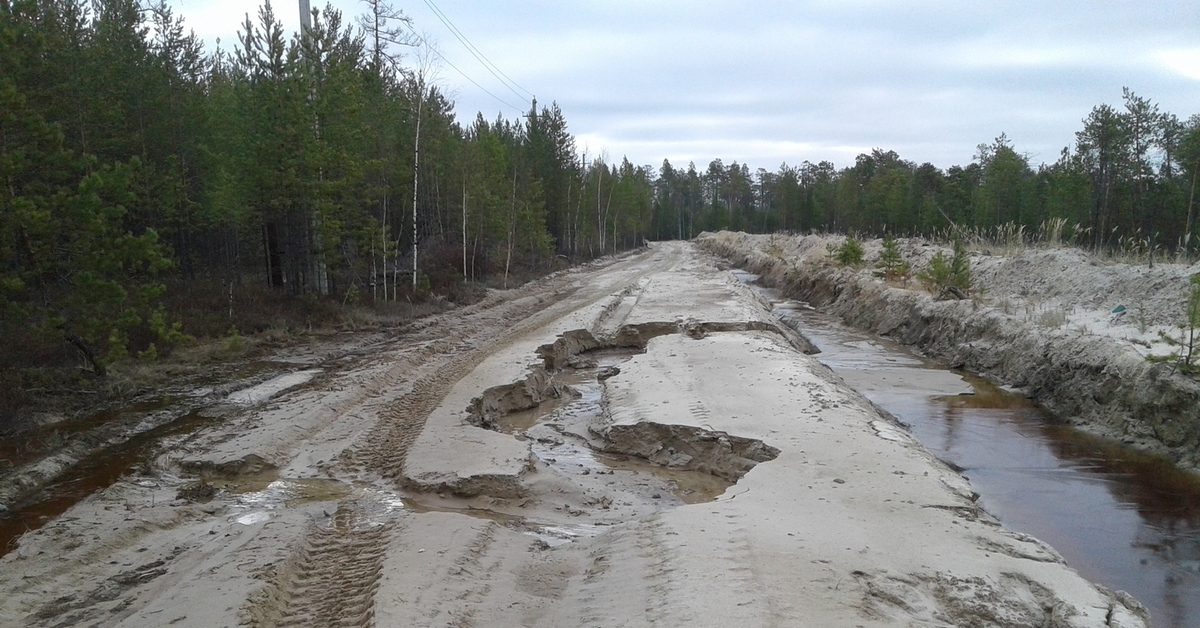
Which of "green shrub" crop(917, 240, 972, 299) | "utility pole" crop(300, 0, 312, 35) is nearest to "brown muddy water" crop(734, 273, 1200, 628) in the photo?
"green shrub" crop(917, 240, 972, 299)

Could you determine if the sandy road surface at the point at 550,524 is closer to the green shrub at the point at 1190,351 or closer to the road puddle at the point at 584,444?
the road puddle at the point at 584,444

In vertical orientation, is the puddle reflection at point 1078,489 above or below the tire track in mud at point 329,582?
below

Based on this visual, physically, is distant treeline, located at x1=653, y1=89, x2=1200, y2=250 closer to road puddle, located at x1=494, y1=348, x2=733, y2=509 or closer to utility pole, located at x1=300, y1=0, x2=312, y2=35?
road puddle, located at x1=494, y1=348, x2=733, y2=509

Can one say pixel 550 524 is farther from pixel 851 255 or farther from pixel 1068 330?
pixel 851 255

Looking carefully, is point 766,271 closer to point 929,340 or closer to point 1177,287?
point 929,340

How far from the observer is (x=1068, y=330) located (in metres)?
12.8

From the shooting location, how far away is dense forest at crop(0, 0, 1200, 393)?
10297 mm

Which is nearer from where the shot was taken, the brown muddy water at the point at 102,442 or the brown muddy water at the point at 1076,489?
the brown muddy water at the point at 1076,489

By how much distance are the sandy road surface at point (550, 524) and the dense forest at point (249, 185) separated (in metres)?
3.78

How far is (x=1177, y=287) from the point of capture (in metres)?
13.1

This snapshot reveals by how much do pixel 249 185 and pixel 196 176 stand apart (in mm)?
3160

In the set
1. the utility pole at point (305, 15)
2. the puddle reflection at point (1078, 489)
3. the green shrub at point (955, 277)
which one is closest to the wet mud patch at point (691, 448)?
the puddle reflection at point (1078, 489)

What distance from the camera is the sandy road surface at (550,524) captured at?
173 inches

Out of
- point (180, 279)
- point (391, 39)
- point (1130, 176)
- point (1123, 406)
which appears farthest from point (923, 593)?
point (1130, 176)
